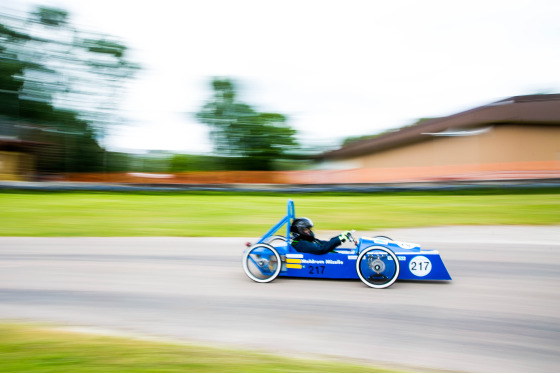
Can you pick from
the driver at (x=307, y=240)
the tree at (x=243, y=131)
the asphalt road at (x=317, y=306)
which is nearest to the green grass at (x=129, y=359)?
the asphalt road at (x=317, y=306)

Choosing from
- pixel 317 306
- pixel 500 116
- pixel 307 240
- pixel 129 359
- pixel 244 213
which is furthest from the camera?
pixel 500 116

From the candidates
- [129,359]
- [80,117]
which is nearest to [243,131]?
[80,117]

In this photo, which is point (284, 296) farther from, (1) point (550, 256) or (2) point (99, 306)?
(1) point (550, 256)

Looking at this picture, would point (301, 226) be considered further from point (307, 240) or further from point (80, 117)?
point (80, 117)

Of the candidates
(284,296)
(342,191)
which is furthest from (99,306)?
(342,191)

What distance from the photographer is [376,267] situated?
18.3 ft

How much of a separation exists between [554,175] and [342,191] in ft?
29.1

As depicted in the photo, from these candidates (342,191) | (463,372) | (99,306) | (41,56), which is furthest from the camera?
(41,56)

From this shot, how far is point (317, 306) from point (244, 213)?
27.5 ft

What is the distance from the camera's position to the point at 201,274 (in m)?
6.47

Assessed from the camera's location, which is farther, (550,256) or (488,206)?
(488,206)

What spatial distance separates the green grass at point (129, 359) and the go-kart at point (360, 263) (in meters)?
2.11

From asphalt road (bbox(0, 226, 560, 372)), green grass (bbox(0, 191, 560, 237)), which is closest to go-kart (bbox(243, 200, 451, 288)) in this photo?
asphalt road (bbox(0, 226, 560, 372))

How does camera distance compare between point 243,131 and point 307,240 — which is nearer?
point 307,240
